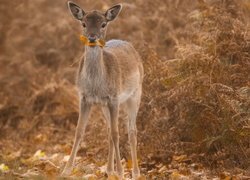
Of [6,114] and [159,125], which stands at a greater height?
[6,114]

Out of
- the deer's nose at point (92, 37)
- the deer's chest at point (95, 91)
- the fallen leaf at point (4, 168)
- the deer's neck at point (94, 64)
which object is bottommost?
the fallen leaf at point (4, 168)

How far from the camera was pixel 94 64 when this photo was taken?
9.23m

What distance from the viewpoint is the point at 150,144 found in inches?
434

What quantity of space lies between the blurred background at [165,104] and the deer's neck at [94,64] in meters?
1.03

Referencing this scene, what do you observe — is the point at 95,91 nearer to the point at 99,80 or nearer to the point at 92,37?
the point at 99,80

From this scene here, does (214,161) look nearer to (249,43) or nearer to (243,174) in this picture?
(243,174)

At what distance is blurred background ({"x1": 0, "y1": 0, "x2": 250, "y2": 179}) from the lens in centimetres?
983

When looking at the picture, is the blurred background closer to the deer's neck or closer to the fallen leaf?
the fallen leaf

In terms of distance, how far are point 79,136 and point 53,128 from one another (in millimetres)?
4526

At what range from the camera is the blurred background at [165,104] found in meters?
9.83

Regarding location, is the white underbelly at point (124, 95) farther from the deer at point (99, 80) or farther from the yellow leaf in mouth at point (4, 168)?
the yellow leaf in mouth at point (4, 168)

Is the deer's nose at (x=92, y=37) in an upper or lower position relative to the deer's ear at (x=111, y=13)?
lower

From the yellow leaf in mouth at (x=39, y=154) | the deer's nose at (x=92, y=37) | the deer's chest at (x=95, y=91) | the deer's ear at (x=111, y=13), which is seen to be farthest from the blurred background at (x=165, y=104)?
the deer's nose at (x=92, y=37)

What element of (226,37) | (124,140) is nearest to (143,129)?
(124,140)
